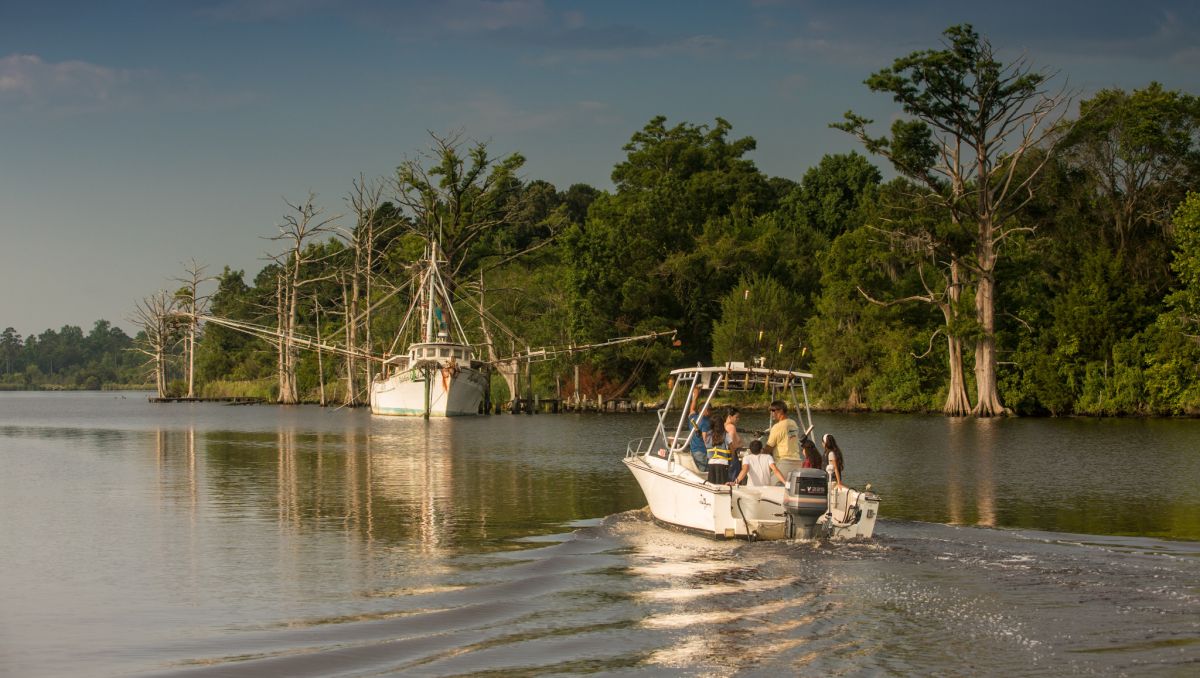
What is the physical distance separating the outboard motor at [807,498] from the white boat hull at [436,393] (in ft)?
186

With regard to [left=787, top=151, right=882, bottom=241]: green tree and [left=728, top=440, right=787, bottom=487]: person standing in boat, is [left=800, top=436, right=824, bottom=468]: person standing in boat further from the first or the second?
[left=787, top=151, right=882, bottom=241]: green tree

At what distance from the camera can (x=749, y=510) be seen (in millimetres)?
20062

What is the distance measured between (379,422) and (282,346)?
47005 mm

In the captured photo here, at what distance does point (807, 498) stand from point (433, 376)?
192ft

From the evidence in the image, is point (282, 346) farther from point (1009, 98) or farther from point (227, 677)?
point (227, 677)

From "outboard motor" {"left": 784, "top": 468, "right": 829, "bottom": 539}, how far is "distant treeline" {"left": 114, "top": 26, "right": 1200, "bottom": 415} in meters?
27.9

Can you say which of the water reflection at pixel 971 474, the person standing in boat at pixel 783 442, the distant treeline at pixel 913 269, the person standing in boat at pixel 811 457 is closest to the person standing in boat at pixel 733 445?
the person standing in boat at pixel 783 442

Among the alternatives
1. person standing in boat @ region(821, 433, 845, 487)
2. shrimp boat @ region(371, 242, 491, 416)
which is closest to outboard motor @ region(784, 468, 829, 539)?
person standing in boat @ region(821, 433, 845, 487)

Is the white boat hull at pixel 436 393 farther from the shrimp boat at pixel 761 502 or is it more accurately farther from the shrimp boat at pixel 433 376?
the shrimp boat at pixel 761 502

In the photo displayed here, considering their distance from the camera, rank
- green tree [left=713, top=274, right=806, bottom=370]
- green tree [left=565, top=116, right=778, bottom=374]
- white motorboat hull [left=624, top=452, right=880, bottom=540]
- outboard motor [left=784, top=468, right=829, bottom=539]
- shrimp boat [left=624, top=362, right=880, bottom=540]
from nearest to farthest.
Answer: outboard motor [left=784, top=468, right=829, bottom=539] < shrimp boat [left=624, top=362, right=880, bottom=540] < white motorboat hull [left=624, top=452, right=880, bottom=540] < green tree [left=713, top=274, right=806, bottom=370] < green tree [left=565, top=116, right=778, bottom=374]

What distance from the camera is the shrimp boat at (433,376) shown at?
248ft

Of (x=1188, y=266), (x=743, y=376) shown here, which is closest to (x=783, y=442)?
(x=743, y=376)

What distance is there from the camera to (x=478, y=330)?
3777 inches

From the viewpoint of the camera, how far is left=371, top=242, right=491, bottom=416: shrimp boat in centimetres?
7569
